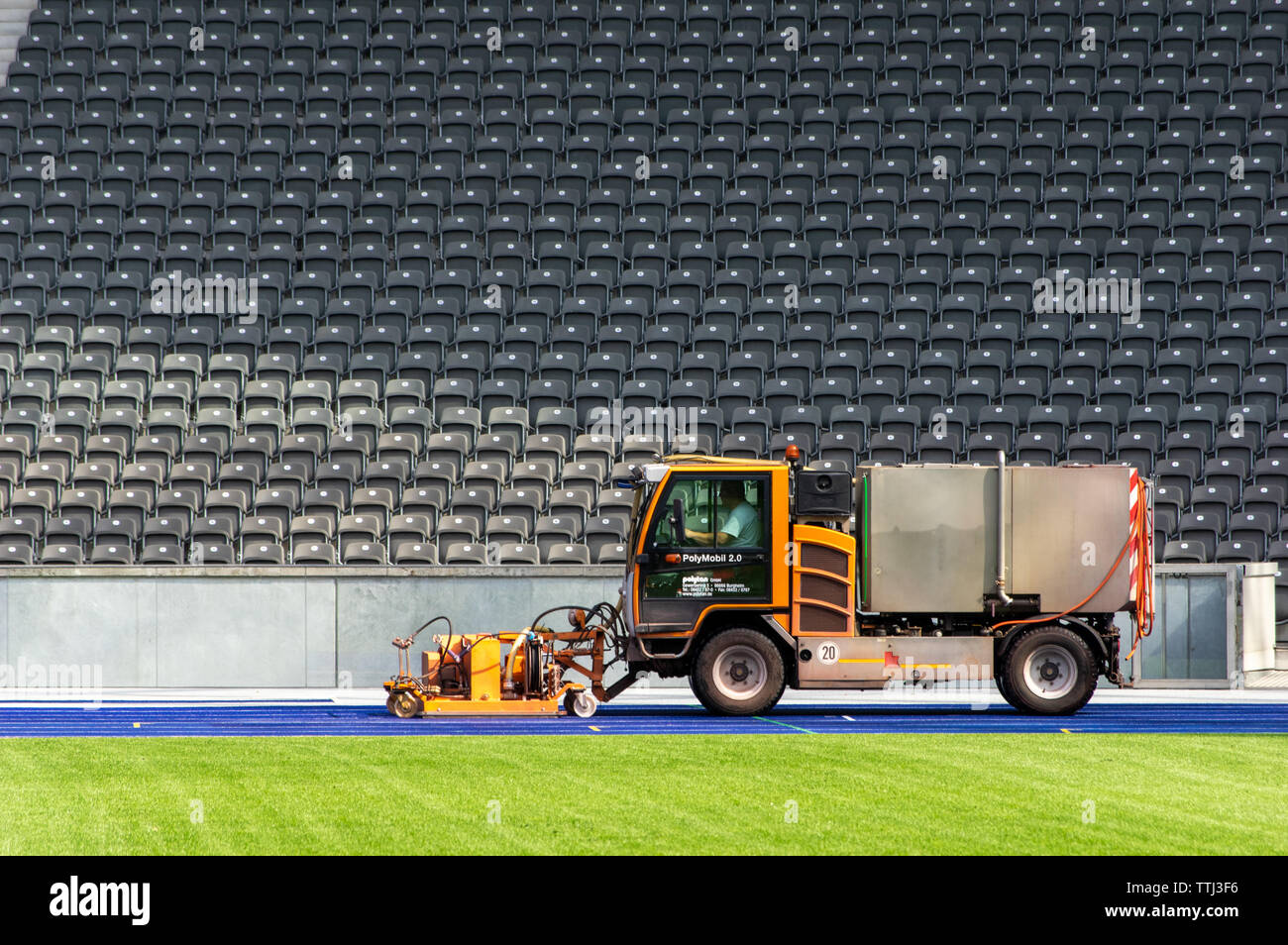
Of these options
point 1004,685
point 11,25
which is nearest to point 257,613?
point 1004,685

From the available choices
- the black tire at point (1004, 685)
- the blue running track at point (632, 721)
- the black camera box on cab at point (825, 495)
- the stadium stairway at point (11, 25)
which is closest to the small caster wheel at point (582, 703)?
the blue running track at point (632, 721)

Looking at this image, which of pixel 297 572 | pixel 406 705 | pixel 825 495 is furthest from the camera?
pixel 297 572

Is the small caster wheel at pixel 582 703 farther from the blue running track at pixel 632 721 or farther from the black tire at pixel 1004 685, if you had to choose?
the black tire at pixel 1004 685

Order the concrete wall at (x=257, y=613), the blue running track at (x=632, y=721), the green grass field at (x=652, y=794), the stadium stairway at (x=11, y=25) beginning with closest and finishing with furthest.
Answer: the green grass field at (x=652, y=794), the blue running track at (x=632, y=721), the concrete wall at (x=257, y=613), the stadium stairway at (x=11, y=25)

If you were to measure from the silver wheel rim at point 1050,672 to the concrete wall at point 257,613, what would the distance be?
526 centimetres

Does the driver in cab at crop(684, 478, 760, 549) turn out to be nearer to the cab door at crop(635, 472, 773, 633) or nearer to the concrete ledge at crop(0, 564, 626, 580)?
the cab door at crop(635, 472, 773, 633)

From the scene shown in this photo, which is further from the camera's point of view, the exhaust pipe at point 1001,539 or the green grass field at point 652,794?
the exhaust pipe at point 1001,539

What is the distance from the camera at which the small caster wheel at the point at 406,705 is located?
14969 millimetres

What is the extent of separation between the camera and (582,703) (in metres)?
15.0

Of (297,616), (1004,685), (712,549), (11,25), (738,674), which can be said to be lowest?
(1004,685)

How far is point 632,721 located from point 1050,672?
4.06m

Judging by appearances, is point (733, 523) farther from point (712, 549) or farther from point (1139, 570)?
point (1139, 570)
